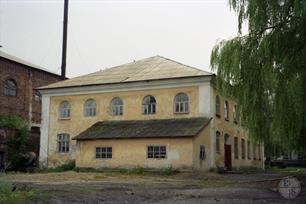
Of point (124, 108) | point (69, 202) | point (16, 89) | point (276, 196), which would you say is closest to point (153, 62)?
point (124, 108)

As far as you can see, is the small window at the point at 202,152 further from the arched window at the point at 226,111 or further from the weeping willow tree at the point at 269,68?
Result: the weeping willow tree at the point at 269,68

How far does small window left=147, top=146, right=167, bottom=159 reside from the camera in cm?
2711

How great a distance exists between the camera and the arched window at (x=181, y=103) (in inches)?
1148

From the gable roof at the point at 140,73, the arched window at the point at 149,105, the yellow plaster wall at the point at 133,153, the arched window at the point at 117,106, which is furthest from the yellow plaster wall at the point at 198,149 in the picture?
the arched window at the point at 117,106

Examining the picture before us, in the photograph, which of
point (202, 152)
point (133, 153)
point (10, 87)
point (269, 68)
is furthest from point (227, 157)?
point (10, 87)

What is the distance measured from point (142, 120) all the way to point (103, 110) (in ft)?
10.5

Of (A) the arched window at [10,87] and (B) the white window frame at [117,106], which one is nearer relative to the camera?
(B) the white window frame at [117,106]

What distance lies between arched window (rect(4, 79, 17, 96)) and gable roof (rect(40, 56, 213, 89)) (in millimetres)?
8033

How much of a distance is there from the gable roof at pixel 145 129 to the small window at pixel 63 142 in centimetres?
269

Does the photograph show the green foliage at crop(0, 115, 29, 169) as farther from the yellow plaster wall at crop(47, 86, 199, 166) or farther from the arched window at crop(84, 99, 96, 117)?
the arched window at crop(84, 99, 96, 117)

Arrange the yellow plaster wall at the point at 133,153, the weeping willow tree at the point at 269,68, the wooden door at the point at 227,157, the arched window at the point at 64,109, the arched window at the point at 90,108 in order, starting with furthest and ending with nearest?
the arched window at the point at 64,109 → the arched window at the point at 90,108 → the wooden door at the point at 227,157 → the yellow plaster wall at the point at 133,153 → the weeping willow tree at the point at 269,68

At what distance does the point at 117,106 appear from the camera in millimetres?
31422

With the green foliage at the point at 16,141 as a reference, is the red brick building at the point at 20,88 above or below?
above

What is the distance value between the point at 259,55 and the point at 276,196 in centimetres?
472
